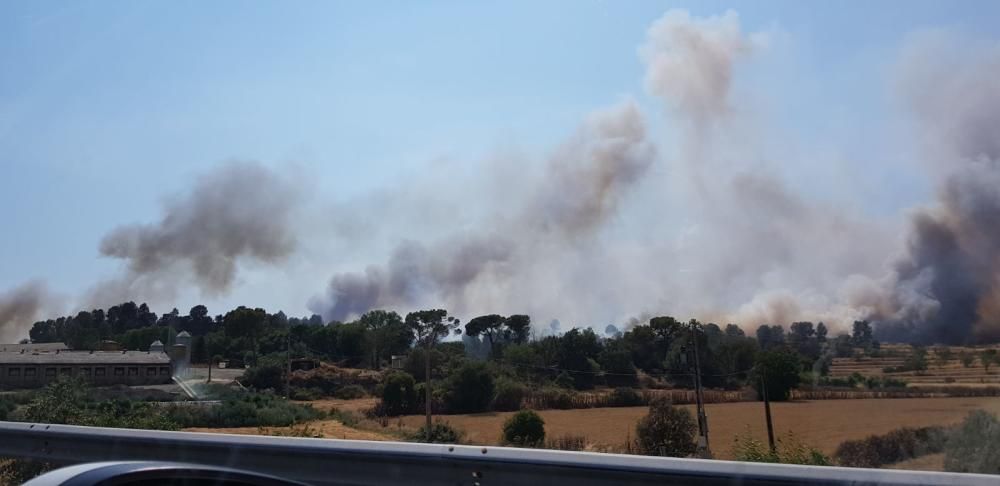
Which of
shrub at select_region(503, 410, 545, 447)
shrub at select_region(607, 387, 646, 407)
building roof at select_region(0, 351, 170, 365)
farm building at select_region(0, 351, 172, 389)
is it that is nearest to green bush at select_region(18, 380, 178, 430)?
farm building at select_region(0, 351, 172, 389)

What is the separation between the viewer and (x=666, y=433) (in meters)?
42.2

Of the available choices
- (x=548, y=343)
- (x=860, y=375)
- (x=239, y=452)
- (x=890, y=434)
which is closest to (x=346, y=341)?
(x=548, y=343)

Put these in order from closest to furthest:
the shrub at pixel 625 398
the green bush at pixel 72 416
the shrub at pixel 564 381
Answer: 1. the green bush at pixel 72 416
2. the shrub at pixel 625 398
3. the shrub at pixel 564 381

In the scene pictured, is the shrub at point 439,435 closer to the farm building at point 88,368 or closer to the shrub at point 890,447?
the farm building at point 88,368

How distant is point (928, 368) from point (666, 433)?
44816 mm

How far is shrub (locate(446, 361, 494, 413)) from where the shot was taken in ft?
208

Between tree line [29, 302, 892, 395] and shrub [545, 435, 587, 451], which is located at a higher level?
tree line [29, 302, 892, 395]

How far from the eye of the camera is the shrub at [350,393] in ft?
211

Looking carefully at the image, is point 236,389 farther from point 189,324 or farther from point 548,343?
point 189,324

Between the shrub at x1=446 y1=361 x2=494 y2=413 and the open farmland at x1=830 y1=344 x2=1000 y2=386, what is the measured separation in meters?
32.8

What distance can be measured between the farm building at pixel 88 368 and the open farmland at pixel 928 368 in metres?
56.6

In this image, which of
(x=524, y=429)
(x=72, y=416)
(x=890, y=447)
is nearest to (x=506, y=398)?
(x=524, y=429)

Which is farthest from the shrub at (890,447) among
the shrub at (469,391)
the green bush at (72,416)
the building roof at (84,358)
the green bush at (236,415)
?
the building roof at (84,358)

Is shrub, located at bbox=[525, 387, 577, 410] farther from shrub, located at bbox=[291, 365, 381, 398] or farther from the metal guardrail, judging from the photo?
the metal guardrail
